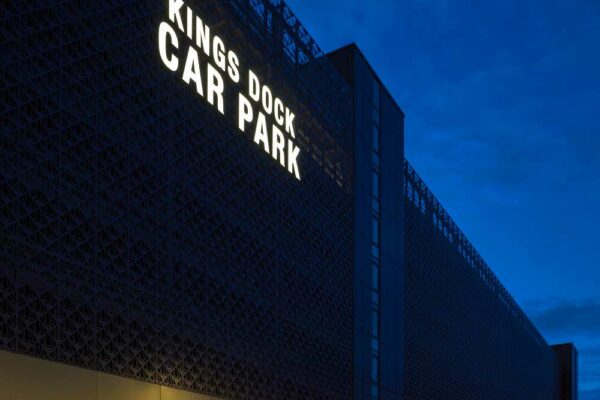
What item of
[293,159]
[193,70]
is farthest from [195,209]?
[293,159]

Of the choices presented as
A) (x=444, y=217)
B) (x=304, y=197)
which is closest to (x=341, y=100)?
(x=304, y=197)

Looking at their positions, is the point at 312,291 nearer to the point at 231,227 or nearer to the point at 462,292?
the point at 231,227

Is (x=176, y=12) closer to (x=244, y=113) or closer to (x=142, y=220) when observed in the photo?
(x=244, y=113)

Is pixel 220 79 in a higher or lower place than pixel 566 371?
higher

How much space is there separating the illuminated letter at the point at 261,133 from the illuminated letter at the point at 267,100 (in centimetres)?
43

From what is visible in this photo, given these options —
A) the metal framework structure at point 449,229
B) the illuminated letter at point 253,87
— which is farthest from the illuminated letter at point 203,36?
the metal framework structure at point 449,229

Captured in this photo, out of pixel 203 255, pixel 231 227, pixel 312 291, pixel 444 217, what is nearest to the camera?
pixel 203 255

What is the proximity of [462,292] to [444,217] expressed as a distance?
18.2 ft

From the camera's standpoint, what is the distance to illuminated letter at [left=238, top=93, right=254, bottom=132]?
75.7ft

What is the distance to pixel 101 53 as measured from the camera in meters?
17.0

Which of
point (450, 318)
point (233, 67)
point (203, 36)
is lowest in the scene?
point (450, 318)

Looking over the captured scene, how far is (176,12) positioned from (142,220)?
608 cm

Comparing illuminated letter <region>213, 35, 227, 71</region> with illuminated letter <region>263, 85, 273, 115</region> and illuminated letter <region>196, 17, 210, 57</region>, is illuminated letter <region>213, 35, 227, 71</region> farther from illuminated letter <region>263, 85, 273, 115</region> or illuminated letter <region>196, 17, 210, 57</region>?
illuminated letter <region>263, 85, 273, 115</region>

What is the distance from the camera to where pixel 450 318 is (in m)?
45.0
